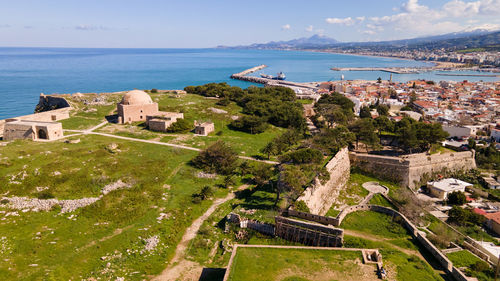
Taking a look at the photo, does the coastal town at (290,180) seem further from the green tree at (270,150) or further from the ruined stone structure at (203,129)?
the ruined stone structure at (203,129)

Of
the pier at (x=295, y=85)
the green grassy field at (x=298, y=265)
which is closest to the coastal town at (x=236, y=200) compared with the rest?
the green grassy field at (x=298, y=265)

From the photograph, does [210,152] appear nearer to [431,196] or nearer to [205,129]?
[205,129]

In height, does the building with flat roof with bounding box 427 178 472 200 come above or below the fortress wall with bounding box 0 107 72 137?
below

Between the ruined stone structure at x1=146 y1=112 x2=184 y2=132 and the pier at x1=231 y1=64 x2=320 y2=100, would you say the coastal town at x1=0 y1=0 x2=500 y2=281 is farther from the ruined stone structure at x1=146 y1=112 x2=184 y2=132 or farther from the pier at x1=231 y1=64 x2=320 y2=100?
the pier at x1=231 y1=64 x2=320 y2=100

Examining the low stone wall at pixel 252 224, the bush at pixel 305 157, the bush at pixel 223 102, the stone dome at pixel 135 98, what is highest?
the stone dome at pixel 135 98

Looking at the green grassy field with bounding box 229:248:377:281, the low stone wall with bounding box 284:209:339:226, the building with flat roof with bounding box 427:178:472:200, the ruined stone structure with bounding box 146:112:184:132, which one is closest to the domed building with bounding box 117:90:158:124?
the ruined stone structure with bounding box 146:112:184:132

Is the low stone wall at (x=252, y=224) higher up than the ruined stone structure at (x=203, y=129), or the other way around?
the ruined stone structure at (x=203, y=129)
